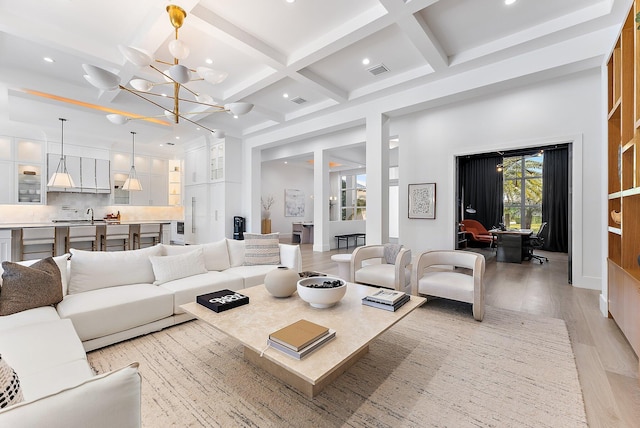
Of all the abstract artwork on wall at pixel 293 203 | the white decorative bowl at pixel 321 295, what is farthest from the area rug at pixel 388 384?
the abstract artwork on wall at pixel 293 203

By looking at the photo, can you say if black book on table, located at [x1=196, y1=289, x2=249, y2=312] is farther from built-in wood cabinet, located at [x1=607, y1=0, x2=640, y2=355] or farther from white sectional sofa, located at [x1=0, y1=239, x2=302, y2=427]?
built-in wood cabinet, located at [x1=607, y1=0, x2=640, y2=355]

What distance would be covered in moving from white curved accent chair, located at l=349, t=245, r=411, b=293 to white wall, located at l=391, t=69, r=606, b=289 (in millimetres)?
2171

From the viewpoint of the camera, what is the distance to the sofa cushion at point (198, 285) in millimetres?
2781

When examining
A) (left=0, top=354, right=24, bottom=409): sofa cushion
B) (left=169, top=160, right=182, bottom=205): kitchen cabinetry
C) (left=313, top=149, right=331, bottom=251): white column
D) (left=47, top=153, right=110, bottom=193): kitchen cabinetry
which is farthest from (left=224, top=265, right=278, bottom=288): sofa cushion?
(left=169, top=160, right=182, bottom=205): kitchen cabinetry

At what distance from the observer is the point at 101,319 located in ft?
7.60

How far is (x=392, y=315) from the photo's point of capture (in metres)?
2.04

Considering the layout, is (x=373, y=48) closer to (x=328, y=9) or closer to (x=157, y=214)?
(x=328, y=9)

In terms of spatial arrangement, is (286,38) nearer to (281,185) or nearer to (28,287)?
(28,287)

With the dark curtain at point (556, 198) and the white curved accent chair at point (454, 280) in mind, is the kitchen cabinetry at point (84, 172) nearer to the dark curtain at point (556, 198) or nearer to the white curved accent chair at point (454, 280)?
the white curved accent chair at point (454, 280)

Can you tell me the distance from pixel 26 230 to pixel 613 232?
7925mm

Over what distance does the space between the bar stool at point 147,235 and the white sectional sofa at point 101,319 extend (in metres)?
3.23

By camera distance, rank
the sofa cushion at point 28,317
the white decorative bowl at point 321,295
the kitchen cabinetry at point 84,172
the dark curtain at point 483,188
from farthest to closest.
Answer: the dark curtain at point 483,188, the kitchen cabinetry at point 84,172, the white decorative bowl at point 321,295, the sofa cushion at point 28,317

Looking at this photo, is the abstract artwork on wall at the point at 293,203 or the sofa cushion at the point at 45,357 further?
the abstract artwork on wall at the point at 293,203

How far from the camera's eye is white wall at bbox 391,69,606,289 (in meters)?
4.14
